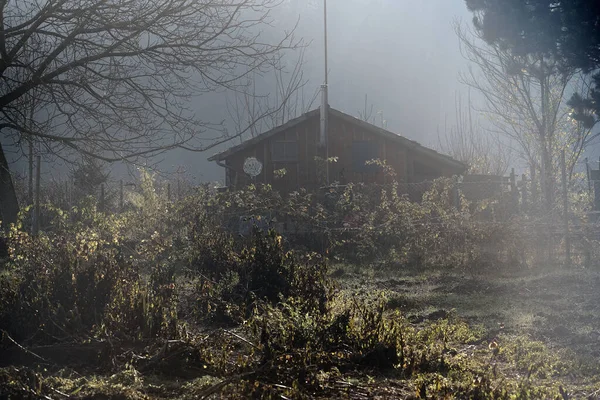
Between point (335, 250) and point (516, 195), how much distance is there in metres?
7.61

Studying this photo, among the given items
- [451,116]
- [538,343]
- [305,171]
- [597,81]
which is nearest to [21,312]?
[538,343]

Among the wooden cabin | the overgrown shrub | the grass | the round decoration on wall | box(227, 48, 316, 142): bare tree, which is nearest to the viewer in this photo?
the grass

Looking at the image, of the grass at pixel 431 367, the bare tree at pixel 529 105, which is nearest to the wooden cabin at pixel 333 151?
the bare tree at pixel 529 105

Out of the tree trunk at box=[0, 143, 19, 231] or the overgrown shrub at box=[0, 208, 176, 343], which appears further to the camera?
the tree trunk at box=[0, 143, 19, 231]

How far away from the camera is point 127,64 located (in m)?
8.65

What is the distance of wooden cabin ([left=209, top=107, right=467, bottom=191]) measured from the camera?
23.4 meters

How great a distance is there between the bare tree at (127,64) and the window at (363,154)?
48.2 ft

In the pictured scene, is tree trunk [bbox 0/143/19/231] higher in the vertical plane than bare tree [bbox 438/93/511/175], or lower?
lower

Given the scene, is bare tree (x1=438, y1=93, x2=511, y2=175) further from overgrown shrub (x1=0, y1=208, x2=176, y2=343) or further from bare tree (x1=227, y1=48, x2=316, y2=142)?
overgrown shrub (x1=0, y1=208, x2=176, y2=343)

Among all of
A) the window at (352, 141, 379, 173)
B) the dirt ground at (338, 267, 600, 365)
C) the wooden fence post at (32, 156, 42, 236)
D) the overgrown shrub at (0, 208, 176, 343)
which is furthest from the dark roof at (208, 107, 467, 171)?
the overgrown shrub at (0, 208, 176, 343)

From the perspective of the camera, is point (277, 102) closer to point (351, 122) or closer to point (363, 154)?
point (351, 122)

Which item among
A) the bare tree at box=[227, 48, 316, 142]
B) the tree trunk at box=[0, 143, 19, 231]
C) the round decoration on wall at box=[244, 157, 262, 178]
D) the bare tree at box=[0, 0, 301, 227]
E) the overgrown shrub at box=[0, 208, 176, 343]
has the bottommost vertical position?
the overgrown shrub at box=[0, 208, 176, 343]

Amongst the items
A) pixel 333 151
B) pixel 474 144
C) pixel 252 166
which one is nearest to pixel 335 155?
pixel 333 151

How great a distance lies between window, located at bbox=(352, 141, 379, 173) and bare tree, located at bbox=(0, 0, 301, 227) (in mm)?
14685
